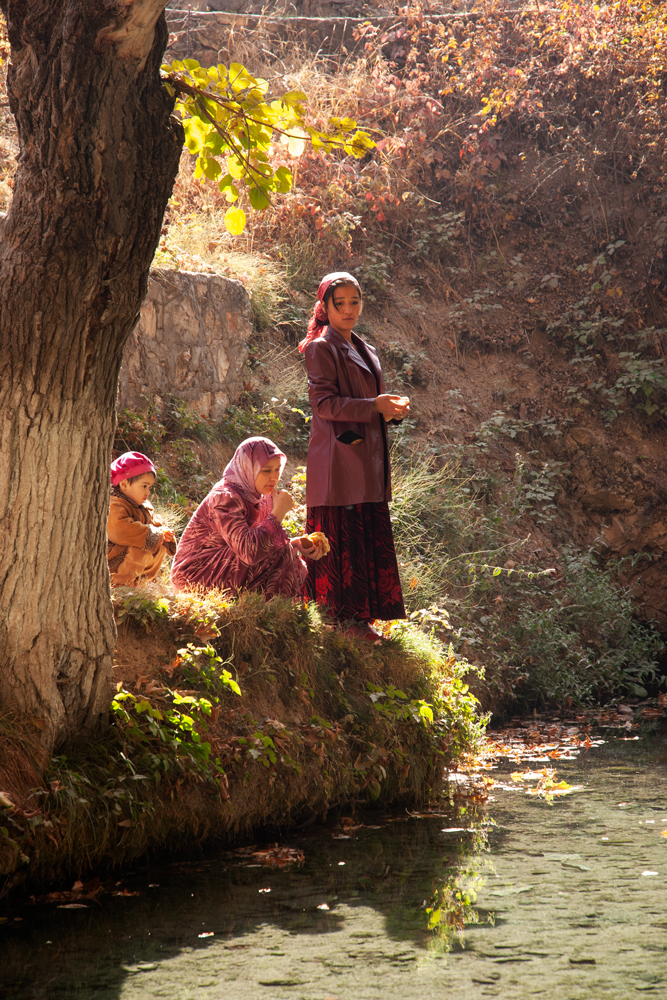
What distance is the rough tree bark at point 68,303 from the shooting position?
3.33 m

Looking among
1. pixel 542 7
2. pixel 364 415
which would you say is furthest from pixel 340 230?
pixel 364 415

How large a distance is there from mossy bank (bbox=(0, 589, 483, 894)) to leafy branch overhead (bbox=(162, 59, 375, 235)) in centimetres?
199

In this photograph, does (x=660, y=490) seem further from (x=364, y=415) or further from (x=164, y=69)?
(x=164, y=69)

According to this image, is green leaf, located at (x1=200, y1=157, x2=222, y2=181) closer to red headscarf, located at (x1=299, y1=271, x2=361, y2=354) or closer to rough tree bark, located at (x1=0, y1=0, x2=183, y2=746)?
rough tree bark, located at (x1=0, y1=0, x2=183, y2=746)

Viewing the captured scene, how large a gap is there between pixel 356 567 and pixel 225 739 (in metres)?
1.52

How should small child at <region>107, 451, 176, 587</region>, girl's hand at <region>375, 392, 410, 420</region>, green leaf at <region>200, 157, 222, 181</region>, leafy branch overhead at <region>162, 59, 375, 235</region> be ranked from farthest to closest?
girl's hand at <region>375, 392, 410, 420</region> < small child at <region>107, 451, 176, 587</region> < green leaf at <region>200, 157, 222, 181</region> < leafy branch overhead at <region>162, 59, 375, 235</region>

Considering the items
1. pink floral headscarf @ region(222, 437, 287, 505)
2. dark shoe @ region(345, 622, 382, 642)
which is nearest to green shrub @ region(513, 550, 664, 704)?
dark shoe @ region(345, 622, 382, 642)

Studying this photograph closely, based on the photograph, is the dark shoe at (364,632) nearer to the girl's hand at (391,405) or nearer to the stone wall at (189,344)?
the girl's hand at (391,405)

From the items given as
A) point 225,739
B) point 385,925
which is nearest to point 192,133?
point 225,739

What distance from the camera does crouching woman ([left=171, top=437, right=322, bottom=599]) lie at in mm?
4785

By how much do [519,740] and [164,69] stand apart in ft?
16.5

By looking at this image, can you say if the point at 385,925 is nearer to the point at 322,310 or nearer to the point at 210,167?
the point at 210,167

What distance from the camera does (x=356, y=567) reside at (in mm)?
5316

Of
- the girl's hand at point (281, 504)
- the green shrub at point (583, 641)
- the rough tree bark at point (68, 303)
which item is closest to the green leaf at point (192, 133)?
the rough tree bark at point (68, 303)
